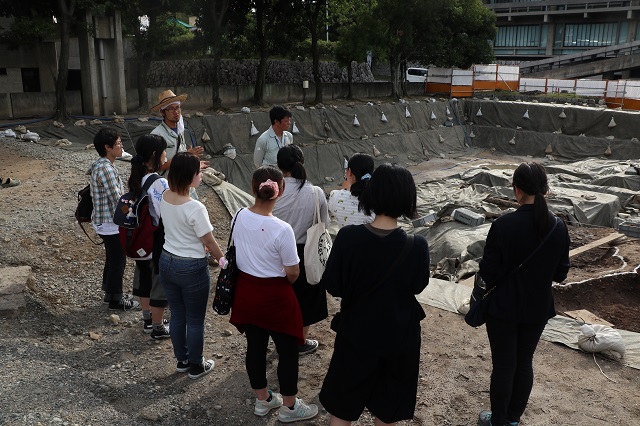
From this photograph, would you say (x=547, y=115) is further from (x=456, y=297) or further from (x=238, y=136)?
(x=456, y=297)

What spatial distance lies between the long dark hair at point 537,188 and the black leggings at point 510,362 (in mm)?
541

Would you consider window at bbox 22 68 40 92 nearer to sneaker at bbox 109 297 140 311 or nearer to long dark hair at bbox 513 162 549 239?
sneaker at bbox 109 297 140 311

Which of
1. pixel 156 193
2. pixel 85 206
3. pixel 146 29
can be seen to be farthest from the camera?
pixel 146 29

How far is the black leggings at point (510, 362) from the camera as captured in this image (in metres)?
3.05

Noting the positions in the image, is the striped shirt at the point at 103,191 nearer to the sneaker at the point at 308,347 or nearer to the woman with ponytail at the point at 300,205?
the woman with ponytail at the point at 300,205

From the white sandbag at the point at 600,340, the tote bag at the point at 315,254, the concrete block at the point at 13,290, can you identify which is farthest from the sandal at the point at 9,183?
the white sandbag at the point at 600,340

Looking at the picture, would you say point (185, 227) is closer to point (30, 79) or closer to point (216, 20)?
point (216, 20)

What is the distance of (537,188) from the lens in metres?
2.95

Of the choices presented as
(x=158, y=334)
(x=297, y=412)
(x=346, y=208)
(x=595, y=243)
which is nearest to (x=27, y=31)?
(x=158, y=334)

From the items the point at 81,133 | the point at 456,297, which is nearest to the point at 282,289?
the point at 456,297

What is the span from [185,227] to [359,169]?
1162 millimetres

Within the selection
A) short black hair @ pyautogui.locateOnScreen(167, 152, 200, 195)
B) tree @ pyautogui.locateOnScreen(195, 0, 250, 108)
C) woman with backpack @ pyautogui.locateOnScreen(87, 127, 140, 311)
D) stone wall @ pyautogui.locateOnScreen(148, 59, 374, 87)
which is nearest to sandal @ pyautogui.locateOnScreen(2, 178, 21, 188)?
woman with backpack @ pyautogui.locateOnScreen(87, 127, 140, 311)

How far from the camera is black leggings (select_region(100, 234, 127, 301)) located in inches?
178

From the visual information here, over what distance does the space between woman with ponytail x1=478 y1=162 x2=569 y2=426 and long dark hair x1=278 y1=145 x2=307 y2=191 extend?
132cm
